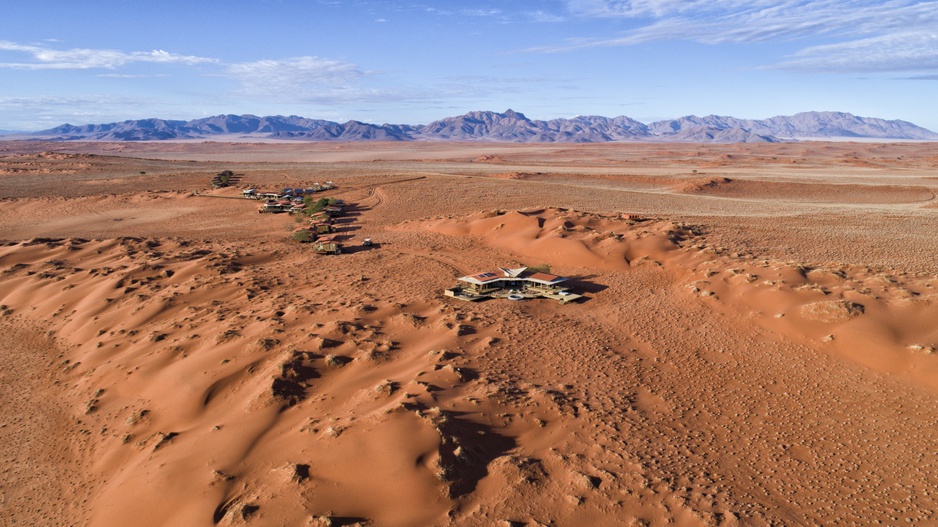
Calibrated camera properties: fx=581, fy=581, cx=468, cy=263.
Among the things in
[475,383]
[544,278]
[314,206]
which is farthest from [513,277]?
[314,206]

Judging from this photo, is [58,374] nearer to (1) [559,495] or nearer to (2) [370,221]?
(1) [559,495]

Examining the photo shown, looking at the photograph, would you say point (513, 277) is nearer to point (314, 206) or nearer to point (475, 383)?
point (475, 383)

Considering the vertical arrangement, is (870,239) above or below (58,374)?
above

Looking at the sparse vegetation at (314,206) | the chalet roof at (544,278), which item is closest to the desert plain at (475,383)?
the chalet roof at (544,278)

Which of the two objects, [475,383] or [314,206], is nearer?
[475,383]

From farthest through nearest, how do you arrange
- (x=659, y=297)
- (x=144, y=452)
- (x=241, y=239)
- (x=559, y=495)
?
(x=241, y=239)
(x=659, y=297)
(x=144, y=452)
(x=559, y=495)

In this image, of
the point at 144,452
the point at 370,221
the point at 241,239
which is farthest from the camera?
the point at 370,221

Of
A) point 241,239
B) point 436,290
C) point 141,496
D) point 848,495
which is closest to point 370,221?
point 241,239

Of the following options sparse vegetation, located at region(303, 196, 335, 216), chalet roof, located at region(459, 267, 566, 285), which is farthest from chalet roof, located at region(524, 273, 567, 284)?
sparse vegetation, located at region(303, 196, 335, 216)

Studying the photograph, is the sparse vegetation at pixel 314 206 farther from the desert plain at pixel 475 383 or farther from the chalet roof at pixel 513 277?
the chalet roof at pixel 513 277
